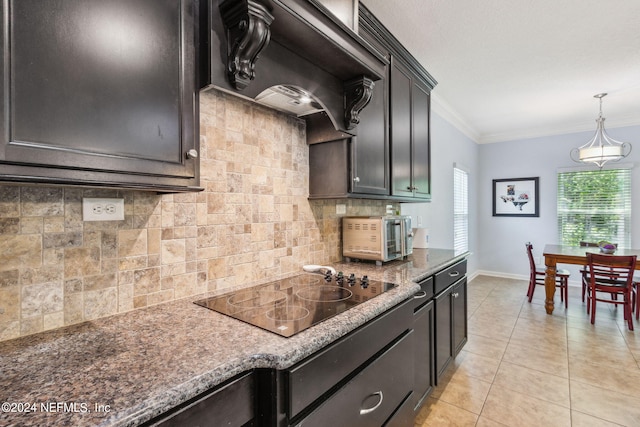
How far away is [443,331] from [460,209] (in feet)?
10.4

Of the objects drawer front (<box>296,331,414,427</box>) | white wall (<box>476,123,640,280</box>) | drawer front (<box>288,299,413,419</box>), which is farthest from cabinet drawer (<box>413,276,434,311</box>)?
white wall (<box>476,123,640,280</box>)

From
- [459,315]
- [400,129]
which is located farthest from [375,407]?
[400,129]

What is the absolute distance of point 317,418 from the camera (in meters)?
0.98

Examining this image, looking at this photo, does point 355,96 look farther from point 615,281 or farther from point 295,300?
point 615,281

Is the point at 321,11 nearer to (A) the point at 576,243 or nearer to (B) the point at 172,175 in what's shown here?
(B) the point at 172,175

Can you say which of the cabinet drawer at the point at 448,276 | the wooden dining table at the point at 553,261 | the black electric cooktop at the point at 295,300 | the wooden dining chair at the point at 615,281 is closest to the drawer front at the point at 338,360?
the black electric cooktop at the point at 295,300

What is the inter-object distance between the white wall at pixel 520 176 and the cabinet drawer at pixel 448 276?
3.72 meters

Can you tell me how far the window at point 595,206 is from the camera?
187 inches

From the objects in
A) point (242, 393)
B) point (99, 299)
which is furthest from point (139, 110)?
point (242, 393)

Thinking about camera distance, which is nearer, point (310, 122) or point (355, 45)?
point (355, 45)

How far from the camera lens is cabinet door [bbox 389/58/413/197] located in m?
2.31

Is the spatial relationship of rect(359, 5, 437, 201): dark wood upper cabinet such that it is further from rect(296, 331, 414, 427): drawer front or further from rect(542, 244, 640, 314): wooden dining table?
rect(542, 244, 640, 314): wooden dining table

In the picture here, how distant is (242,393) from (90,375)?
14.7 inches

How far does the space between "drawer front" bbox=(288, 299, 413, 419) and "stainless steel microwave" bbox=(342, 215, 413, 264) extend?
62 centimetres
